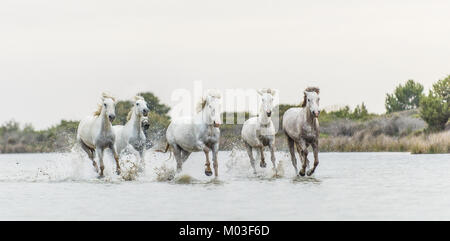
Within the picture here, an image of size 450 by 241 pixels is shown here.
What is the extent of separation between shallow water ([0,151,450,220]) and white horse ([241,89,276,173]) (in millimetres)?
709

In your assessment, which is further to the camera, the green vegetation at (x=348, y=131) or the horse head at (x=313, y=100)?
the green vegetation at (x=348, y=131)

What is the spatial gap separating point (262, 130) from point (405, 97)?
178 ft

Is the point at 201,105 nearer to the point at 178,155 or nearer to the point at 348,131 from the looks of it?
the point at 178,155

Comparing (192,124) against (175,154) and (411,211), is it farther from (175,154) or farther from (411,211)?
(411,211)

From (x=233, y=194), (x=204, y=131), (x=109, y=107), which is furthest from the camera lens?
(x=109, y=107)

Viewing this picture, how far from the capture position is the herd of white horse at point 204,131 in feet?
53.7

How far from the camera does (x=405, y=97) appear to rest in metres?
69.4

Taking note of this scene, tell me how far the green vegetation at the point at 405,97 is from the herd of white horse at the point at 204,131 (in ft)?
171

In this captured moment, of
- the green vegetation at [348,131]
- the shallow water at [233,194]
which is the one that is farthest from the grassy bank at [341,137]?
the shallow water at [233,194]

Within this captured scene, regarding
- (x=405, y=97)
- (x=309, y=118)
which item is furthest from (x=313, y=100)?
(x=405, y=97)

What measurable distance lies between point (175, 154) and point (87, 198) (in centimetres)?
345

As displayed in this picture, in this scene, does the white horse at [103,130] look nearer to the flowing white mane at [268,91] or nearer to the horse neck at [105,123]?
the horse neck at [105,123]

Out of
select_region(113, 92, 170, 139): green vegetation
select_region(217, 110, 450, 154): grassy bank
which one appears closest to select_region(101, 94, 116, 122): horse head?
select_region(217, 110, 450, 154): grassy bank

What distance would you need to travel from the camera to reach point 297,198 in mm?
13711
